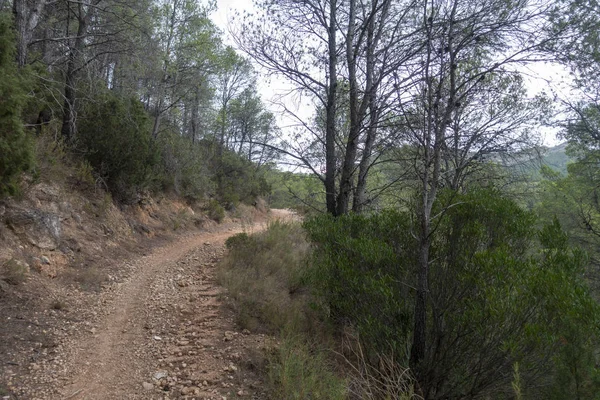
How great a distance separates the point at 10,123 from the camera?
190 inches

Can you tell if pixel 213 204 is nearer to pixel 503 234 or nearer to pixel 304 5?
pixel 304 5

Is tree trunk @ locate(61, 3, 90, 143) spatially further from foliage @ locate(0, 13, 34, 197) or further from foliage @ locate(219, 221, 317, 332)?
foliage @ locate(219, 221, 317, 332)

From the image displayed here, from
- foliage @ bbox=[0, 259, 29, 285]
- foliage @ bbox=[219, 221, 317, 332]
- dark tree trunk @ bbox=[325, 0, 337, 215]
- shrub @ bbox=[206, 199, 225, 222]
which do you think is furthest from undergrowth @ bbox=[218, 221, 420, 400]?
shrub @ bbox=[206, 199, 225, 222]

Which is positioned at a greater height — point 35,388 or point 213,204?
point 213,204

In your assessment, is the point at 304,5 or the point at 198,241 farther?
the point at 198,241

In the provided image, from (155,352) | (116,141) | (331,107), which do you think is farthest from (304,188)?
(155,352)

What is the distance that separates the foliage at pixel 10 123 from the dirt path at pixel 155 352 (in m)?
2.30

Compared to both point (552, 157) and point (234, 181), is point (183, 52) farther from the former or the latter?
point (552, 157)

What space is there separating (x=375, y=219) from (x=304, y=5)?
170 inches

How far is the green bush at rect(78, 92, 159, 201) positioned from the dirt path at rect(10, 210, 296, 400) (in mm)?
3982

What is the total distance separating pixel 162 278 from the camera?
256 inches

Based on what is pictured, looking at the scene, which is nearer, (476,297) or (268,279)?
(476,297)

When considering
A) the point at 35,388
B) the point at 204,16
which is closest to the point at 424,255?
the point at 35,388

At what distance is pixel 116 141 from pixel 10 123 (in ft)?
13.4
